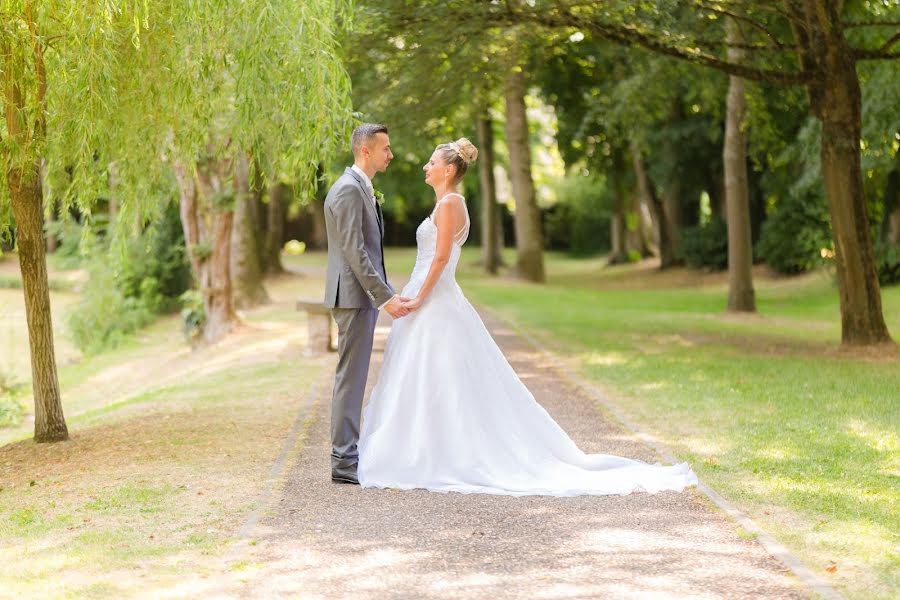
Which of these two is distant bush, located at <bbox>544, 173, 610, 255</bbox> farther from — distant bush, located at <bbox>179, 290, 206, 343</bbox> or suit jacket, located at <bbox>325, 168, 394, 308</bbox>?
suit jacket, located at <bbox>325, 168, 394, 308</bbox>

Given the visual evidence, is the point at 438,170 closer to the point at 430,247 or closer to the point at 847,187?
Result: the point at 430,247

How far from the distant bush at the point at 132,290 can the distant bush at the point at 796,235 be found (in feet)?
54.0

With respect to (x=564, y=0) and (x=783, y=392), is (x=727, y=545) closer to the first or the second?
(x=783, y=392)

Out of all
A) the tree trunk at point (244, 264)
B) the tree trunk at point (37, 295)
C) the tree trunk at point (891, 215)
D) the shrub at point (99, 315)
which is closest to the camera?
the tree trunk at point (37, 295)

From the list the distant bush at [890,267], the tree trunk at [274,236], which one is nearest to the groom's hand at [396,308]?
the distant bush at [890,267]

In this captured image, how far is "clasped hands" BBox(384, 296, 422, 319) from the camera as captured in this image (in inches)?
299

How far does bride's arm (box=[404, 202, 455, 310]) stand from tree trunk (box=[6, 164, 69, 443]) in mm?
3987

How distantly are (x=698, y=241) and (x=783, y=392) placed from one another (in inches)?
929

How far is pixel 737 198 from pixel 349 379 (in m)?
16.2

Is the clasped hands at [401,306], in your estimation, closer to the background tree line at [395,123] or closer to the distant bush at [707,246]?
the background tree line at [395,123]

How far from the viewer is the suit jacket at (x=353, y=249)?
24.3ft

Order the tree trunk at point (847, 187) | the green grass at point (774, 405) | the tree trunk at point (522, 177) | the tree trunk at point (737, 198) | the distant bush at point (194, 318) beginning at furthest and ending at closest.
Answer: the tree trunk at point (522, 177) → the distant bush at point (194, 318) → the tree trunk at point (737, 198) → the tree trunk at point (847, 187) → the green grass at point (774, 405)

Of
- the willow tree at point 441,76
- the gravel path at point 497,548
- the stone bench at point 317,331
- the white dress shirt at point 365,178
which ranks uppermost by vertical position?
the willow tree at point 441,76

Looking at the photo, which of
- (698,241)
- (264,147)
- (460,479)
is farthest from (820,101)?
(698,241)
